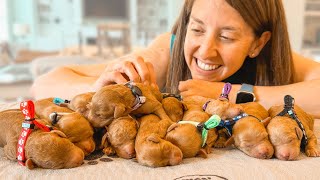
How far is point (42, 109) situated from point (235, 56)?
51cm

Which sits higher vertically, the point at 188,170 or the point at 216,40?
the point at 216,40

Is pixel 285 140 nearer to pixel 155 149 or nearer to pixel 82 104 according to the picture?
pixel 155 149

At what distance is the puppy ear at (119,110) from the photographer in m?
0.52

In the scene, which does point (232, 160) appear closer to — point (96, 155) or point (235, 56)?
point (96, 155)

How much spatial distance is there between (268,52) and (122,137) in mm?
667

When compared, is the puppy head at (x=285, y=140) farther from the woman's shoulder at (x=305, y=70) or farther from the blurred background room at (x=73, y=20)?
the blurred background room at (x=73, y=20)

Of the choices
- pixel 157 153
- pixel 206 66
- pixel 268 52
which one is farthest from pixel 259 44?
pixel 157 153

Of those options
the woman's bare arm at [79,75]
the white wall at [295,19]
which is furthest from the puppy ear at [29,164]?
the white wall at [295,19]

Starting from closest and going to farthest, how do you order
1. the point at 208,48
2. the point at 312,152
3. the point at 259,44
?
1. the point at 312,152
2. the point at 208,48
3. the point at 259,44

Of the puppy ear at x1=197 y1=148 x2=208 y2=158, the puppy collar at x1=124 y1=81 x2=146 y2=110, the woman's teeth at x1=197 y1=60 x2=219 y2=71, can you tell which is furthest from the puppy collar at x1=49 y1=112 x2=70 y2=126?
the woman's teeth at x1=197 y1=60 x2=219 y2=71

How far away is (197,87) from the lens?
2.86ft

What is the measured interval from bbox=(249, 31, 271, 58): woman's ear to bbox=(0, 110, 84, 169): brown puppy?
64 centimetres

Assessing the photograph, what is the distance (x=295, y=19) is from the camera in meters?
4.44

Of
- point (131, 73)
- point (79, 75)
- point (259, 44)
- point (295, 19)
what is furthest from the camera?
point (295, 19)
